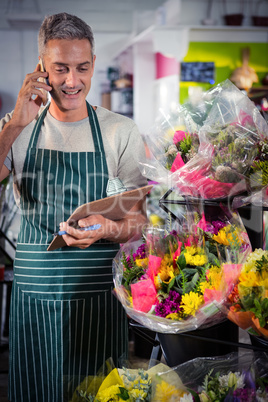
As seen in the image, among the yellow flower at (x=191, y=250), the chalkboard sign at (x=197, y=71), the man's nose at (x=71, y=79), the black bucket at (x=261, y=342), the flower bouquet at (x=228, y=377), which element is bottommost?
the flower bouquet at (x=228, y=377)

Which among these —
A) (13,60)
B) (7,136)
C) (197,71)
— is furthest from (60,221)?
(13,60)

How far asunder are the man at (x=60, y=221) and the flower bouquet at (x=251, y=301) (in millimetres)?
668

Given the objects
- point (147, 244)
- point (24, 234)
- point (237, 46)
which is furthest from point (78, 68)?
point (237, 46)

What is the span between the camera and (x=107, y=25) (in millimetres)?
8961

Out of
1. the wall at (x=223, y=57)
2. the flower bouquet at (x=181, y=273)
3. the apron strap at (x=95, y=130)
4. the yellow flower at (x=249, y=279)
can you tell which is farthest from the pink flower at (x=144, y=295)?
the wall at (x=223, y=57)

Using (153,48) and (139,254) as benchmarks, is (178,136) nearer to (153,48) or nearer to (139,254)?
(139,254)

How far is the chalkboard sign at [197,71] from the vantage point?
7.11 metres

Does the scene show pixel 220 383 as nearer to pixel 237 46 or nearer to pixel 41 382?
pixel 41 382

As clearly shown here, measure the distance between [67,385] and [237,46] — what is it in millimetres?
6570

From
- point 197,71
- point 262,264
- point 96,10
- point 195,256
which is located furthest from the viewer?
point 96,10

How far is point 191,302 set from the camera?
131cm

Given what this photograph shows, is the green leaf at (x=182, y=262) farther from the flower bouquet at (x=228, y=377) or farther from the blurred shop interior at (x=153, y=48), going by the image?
the blurred shop interior at (x=153, y=48)

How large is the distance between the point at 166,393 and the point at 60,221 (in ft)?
2.67

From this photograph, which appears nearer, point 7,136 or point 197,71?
point 7,136
